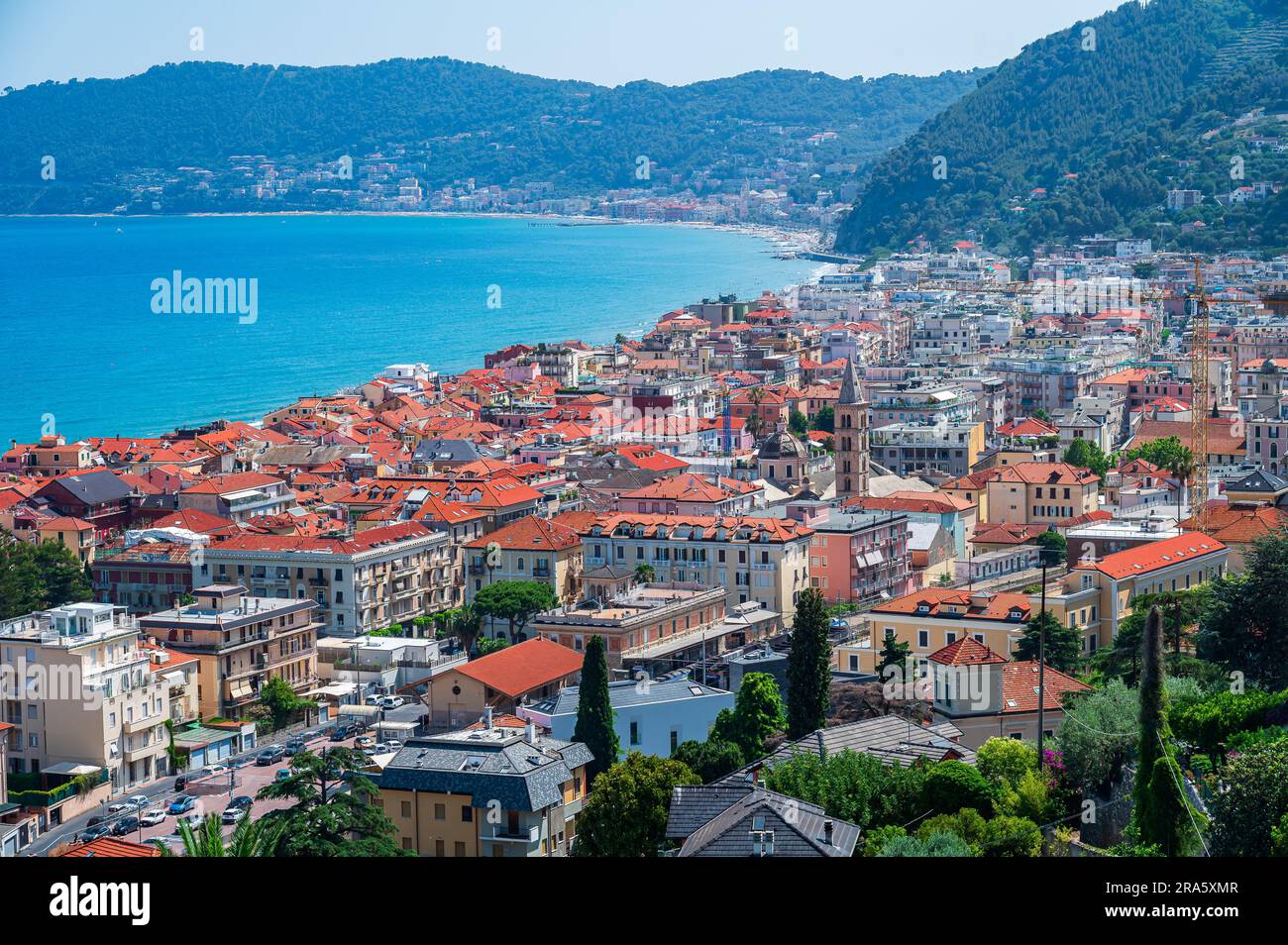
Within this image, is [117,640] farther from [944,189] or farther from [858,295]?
[944,189]

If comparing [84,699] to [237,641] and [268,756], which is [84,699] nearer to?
[268,756]

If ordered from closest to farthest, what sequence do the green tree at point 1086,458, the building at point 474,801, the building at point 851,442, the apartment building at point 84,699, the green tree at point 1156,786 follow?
the green tree at point 1156,786
the building at point 474,801
the apartment building at point 84,699
the building at point 851,442
the green tree at point 1086,458

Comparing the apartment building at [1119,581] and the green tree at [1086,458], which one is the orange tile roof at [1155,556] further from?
the green tree at [1086,458]

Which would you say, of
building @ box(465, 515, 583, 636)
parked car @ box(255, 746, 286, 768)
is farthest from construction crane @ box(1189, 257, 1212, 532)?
parked car @ box(255, 746, 286, 768)

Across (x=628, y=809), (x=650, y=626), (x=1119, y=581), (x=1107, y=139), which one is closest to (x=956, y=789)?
(x=628, y=809)

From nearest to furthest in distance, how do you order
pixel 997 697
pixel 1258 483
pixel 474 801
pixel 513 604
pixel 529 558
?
pixel 474 801
pixel 997 697
pixel 513 604
pixel 529 558
pixel 1258 483

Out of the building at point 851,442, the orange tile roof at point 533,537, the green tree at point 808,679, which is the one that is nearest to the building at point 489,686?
the green tree at point 808,679
